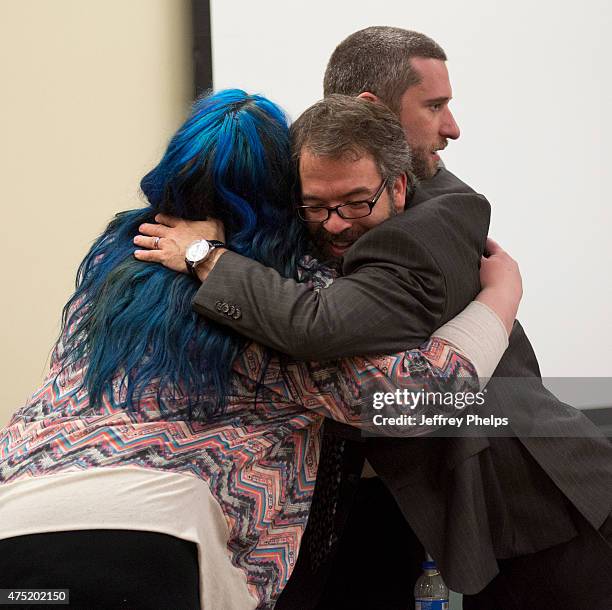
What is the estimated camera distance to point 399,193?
1.76 meters

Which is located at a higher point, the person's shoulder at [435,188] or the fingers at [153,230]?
the person's shoulder at [435,188]

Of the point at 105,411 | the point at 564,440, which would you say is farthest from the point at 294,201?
the point at 564,440

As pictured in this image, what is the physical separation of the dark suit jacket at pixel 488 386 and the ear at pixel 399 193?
40 millimetres

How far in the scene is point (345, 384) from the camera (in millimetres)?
1575

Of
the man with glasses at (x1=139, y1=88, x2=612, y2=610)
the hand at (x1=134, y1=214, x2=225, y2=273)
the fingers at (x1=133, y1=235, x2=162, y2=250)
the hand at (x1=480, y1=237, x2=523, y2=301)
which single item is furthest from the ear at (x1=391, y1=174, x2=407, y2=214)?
the fingers at (x1=133, y1=235, x2=162, y2=250)

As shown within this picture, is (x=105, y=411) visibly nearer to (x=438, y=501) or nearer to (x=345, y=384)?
(x=345, y=384)

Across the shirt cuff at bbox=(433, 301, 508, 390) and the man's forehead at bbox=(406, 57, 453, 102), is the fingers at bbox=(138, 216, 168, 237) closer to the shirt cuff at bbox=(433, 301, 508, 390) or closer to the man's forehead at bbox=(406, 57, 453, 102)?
the shirt cuff at bbox=(433, 301, 508, 390)

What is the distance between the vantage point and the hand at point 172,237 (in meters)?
1.59

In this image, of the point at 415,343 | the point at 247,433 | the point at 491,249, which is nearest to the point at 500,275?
the point at 491,249

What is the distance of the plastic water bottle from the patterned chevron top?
1.99 ft

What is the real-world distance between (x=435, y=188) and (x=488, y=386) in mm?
403

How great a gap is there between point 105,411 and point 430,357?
0.54 m

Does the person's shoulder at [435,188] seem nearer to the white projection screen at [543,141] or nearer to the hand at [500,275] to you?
the hand at [500,275]

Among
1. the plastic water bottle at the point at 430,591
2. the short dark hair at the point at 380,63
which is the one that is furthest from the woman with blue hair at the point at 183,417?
the plastic water bottle at the point at 430,591
